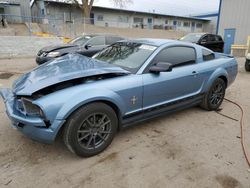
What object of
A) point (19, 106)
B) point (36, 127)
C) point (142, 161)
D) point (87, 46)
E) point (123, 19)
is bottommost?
point (142, 161)

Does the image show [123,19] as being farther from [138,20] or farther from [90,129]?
[90,129]

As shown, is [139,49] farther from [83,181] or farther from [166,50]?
[83,181]

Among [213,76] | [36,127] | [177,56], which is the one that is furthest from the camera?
[213,76]

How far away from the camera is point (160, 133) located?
3434mm

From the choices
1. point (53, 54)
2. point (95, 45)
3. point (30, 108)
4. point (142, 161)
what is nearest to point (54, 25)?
point (95, 45)

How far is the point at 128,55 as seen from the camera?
3.46 metres

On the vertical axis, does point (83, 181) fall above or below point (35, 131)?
below

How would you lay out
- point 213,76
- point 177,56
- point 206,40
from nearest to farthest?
point 177,56, point 213,76, point 206,40

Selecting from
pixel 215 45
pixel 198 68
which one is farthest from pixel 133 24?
pixel 198 68

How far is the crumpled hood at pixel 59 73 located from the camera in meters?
2.56

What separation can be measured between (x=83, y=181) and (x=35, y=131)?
0.79 meters

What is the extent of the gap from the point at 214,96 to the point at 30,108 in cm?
353

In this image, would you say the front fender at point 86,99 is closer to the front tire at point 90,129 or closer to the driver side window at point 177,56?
the front tire at point 90,129

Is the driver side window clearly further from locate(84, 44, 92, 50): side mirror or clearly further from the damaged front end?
locate(84, 44, 92, 50): side mirror
